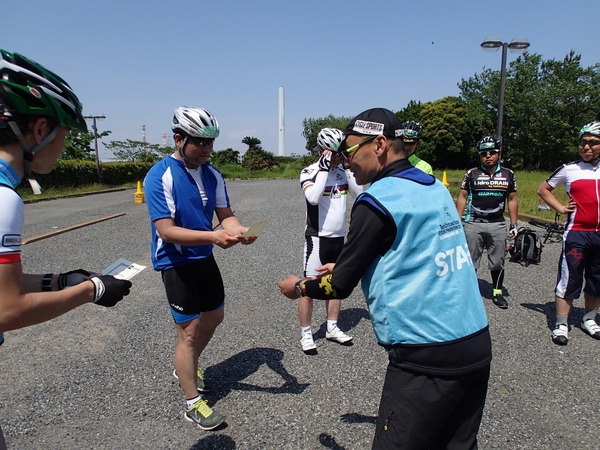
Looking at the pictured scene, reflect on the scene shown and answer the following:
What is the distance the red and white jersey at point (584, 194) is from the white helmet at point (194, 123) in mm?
4011

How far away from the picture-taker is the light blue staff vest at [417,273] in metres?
1.70

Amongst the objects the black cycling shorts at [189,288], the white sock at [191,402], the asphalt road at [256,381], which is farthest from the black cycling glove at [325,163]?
the white sock at [191,402]

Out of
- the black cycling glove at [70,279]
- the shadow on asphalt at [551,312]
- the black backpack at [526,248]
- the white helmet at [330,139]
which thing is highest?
the white helmet at [330,139]

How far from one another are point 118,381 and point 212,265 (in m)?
1.54

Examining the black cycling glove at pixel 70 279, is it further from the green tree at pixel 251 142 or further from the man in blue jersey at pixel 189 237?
the green tree at pixel 251 142

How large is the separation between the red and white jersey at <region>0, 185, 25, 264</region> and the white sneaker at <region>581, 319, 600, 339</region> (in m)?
5.34

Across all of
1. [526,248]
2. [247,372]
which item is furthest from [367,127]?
[526,248]

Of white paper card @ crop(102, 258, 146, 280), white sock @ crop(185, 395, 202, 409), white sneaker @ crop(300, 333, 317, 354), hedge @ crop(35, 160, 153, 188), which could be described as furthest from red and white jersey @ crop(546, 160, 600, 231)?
hedge @ crop(35, 160, 153, 188)

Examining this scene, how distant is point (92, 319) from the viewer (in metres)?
5.08

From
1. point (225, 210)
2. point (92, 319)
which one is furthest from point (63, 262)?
point (225, 210)

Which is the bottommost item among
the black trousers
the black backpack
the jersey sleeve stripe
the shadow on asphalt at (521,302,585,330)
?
the shadow on asphalt at (521,302,585,330)

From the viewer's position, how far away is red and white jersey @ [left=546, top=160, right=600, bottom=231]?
4.33m

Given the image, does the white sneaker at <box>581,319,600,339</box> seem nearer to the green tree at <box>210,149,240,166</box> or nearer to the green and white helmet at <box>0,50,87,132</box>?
the green and white helmet at <box>0,50,87,132</box>

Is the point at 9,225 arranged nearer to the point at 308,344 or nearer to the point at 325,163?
the point at 325,163
